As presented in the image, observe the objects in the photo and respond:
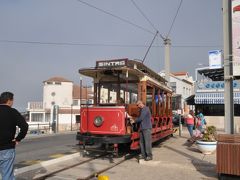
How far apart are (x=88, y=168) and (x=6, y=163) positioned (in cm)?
446

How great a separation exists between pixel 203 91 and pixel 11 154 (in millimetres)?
26044

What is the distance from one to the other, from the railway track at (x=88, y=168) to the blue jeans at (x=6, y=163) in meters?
2.40

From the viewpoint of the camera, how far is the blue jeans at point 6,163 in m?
5.80

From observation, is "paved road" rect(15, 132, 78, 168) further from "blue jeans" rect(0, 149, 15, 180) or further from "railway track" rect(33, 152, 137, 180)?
"blue jeans" rect(0, 149, 15, 180)

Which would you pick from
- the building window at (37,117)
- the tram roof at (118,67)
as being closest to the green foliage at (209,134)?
the tram roof at (118,67)

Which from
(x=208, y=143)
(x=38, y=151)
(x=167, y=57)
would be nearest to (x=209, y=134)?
(x=208, y=143)

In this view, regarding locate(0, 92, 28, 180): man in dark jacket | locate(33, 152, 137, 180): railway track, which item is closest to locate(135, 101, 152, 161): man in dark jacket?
locate(33, 152, 137, 180): railway track

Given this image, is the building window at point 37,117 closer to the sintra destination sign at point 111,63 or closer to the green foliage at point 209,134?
the sintra destination sign at point 111,63

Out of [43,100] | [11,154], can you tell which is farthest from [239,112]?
[43,100]

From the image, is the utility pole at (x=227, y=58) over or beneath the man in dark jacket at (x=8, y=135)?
over

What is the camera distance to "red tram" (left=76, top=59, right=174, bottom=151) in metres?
11.2

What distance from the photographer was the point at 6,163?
5.86 metres

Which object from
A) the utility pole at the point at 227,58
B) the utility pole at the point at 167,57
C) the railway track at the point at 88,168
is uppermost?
the utility pole at the point at 167,57

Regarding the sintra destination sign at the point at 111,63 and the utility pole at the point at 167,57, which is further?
the utility pole at the point at 167,57
